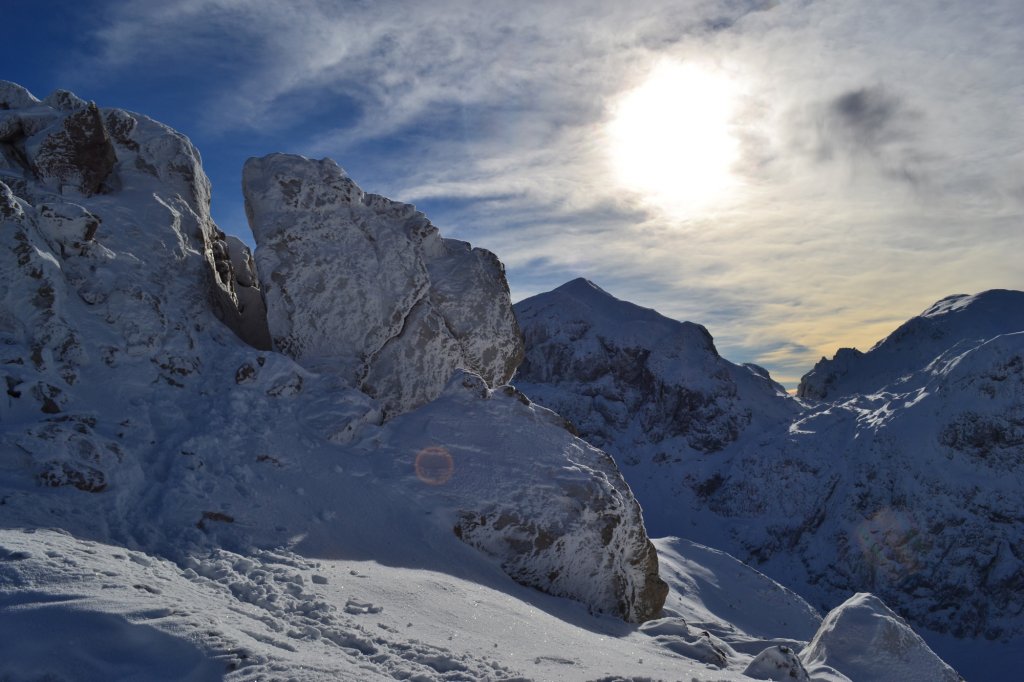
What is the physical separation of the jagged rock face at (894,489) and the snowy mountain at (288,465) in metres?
21.7

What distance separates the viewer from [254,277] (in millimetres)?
20578

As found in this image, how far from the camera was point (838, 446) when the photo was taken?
47125 mm

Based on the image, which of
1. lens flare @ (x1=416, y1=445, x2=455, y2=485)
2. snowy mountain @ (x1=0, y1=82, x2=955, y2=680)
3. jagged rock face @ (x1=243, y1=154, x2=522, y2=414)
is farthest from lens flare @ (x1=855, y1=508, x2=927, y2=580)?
lens flare @ (x1=416, y1=445, x2=455, y2=485)

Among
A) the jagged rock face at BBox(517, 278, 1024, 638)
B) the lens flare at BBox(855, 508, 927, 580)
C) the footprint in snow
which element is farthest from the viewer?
the lens flare at BBox(855, 508, 927, 580)

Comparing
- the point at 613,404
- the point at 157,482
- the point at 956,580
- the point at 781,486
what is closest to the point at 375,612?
the point at 157,482

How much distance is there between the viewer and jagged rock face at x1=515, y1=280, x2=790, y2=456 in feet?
189

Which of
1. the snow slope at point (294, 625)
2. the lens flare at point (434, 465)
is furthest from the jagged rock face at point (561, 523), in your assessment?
the snow slope at point (294, 625)

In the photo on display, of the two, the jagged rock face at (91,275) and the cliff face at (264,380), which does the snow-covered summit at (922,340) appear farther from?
the jagged rock face at (91,275)

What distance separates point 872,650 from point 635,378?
48405 millimetres

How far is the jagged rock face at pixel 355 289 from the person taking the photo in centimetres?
1711

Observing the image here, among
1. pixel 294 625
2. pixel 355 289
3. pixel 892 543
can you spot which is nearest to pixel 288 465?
pixel 294 625

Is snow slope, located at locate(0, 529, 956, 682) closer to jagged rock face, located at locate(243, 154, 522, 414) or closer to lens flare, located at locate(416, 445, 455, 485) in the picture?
lens flare, located at locate(416, 445, 455, 485)

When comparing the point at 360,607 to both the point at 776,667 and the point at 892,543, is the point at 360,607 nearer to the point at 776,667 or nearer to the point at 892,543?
the point at 776,667

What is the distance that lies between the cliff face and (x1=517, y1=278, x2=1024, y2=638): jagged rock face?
31617 millimetres
